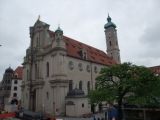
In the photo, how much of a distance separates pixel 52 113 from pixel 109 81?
A: 18538 mm

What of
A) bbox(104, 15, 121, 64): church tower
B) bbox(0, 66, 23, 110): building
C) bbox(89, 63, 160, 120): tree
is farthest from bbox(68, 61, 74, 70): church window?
bbox(0, 66, 23, 110): building

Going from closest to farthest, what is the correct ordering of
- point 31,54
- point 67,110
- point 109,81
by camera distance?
point 109,81 < point 67,110 < point 31,54

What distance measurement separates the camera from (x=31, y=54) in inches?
2124

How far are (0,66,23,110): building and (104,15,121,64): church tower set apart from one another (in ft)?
122

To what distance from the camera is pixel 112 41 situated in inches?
2997

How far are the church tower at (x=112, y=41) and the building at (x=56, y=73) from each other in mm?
16773

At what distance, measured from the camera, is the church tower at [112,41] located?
2958 inches

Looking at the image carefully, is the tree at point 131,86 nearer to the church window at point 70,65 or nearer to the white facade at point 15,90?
the church window at point 70,65

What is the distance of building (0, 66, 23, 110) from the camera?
253 feet

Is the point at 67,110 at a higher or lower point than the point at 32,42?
lower

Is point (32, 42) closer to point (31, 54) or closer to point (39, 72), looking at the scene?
point (31, 54)

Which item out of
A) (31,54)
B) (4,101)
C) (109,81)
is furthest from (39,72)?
(4,101)

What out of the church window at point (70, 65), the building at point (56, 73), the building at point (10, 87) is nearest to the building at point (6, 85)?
the building at point (10, 87)

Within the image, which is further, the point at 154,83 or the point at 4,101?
the point at 4,101
